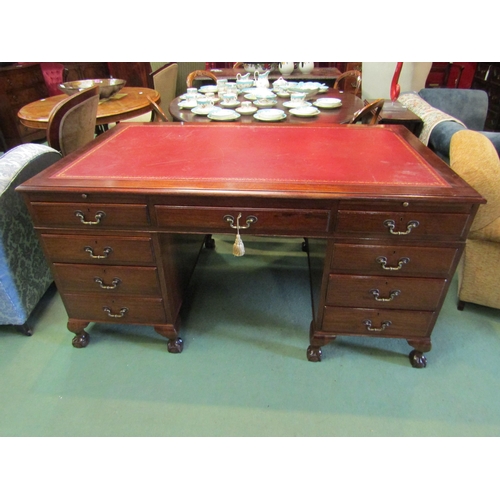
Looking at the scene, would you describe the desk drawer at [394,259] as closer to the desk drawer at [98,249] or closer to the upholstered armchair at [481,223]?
the upholstered armchair at [481,223]

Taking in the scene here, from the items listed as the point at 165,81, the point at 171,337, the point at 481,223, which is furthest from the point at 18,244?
the point at 165,81

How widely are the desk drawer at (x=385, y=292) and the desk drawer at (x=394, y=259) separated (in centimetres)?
4

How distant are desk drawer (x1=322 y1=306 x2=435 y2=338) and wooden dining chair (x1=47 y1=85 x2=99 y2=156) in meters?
1.51

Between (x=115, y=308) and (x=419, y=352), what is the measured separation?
4.25 feet

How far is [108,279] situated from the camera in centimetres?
130

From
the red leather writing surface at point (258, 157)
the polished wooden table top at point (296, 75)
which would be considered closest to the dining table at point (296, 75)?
the polished wooden table top at point (296, 75)

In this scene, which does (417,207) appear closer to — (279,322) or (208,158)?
(208,158)

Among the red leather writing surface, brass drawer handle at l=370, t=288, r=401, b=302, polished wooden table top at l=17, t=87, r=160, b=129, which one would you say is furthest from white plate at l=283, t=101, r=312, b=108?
brass drawer handle at l=370, t=288, r=401, b=302

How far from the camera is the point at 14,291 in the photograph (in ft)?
4.76

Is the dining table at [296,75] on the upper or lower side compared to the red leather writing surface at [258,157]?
lower

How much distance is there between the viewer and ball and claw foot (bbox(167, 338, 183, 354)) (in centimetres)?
148

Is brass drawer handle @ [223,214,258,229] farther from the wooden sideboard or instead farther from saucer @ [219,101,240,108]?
the wooden sideboard

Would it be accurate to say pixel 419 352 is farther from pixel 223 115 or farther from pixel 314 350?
pixel 223 115

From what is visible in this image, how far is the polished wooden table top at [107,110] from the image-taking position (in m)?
2.10
